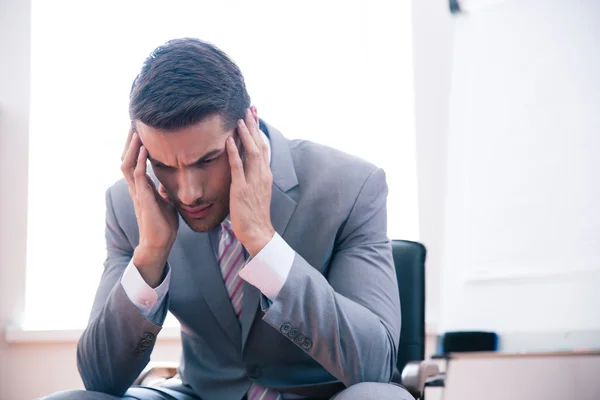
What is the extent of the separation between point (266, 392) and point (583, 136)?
2.88 ft

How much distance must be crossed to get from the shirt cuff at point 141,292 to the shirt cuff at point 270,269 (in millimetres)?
226

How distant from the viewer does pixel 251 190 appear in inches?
64.3

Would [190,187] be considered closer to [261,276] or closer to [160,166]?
[160,166]

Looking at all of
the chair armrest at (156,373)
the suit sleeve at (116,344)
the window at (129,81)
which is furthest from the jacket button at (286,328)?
the window at (129,81)

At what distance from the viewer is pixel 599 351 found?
1.05 metres

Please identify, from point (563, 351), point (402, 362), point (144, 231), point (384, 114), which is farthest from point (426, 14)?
point (563, 351)

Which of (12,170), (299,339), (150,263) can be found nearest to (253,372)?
(299,339)

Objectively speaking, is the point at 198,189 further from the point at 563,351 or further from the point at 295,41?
the point at 295,41

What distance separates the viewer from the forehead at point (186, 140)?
1.61m

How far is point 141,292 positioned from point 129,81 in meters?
2.18

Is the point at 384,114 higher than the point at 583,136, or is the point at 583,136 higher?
the point at 384,114

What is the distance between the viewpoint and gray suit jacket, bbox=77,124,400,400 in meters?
1.51

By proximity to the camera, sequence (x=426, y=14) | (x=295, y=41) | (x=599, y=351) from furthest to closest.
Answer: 1. (x=295, y=41)
2. (x=426, y=14)
3. (x=599, y=351)

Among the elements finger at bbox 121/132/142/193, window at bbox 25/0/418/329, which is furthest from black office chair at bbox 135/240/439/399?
window at bbox 25/0/418/329
